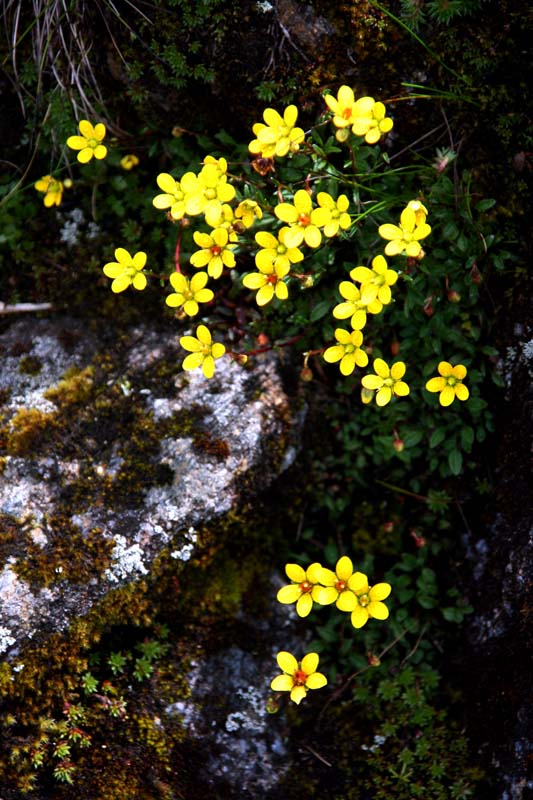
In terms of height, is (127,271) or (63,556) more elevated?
(127,271)

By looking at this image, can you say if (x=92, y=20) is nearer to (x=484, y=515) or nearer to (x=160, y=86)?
(x=160, y=86)

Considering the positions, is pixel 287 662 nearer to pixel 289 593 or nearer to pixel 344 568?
pixel 289 593

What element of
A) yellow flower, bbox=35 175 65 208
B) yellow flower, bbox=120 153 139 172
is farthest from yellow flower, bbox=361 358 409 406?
yellow flower, bbox=35 175 65 208

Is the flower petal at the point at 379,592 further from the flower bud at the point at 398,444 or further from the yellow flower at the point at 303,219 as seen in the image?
the yellow flower at the point at 303,219

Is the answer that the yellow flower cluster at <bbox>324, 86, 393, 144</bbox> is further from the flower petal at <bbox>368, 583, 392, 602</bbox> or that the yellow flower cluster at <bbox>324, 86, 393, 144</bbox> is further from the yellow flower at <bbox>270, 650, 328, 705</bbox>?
the yellow flower at <bbox>270, 650, 328, 705</bbox>

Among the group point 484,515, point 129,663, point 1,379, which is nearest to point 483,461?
point 484,515

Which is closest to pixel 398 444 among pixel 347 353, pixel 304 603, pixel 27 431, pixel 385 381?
pixel 385 381

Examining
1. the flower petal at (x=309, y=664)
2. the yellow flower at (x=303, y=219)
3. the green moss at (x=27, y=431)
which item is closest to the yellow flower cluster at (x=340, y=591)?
the flower petal at (x=309, y=664)
